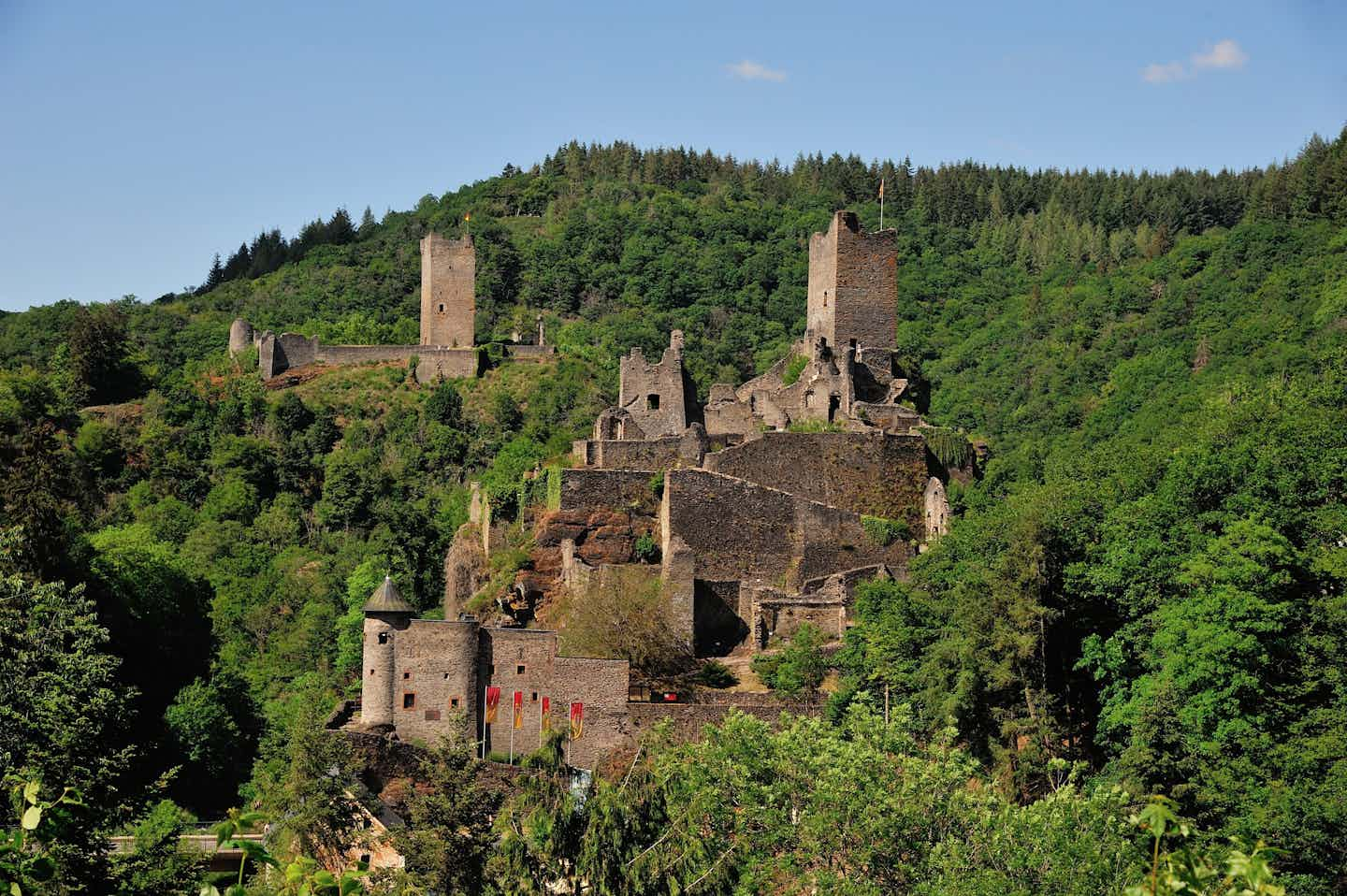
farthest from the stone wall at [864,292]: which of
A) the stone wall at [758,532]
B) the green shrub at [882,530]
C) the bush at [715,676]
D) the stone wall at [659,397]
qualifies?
the bush at [715,676]

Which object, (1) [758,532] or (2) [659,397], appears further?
(2) [659,397]

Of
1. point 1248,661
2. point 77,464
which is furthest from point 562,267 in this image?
point 1248,661

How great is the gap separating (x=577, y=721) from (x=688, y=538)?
7411mm

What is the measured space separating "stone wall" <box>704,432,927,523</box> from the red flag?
9610 millimetres

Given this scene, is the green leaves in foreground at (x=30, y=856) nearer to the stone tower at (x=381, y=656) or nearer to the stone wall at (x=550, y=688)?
the stone wall at (x=550, y=688)

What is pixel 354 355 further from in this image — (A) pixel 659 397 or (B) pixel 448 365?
(A) pixel 659 397

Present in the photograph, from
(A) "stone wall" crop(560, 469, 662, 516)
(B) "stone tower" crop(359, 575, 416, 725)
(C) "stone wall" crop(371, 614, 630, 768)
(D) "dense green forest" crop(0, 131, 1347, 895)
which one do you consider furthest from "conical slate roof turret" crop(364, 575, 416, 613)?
(A) "stone wall" crop(560, 469, 662, 516)

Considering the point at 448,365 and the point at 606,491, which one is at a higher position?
the point at 448,365

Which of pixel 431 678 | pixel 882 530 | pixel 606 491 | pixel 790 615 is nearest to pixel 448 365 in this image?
pixel 606 491

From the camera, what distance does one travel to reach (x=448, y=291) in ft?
311

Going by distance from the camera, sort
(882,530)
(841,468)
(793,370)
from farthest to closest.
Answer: (793,370), (841,468), (882,530)

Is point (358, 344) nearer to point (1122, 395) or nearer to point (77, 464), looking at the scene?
point (77, 464)

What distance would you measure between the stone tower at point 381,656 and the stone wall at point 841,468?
10.5 metres

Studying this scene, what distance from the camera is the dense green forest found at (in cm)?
3509
